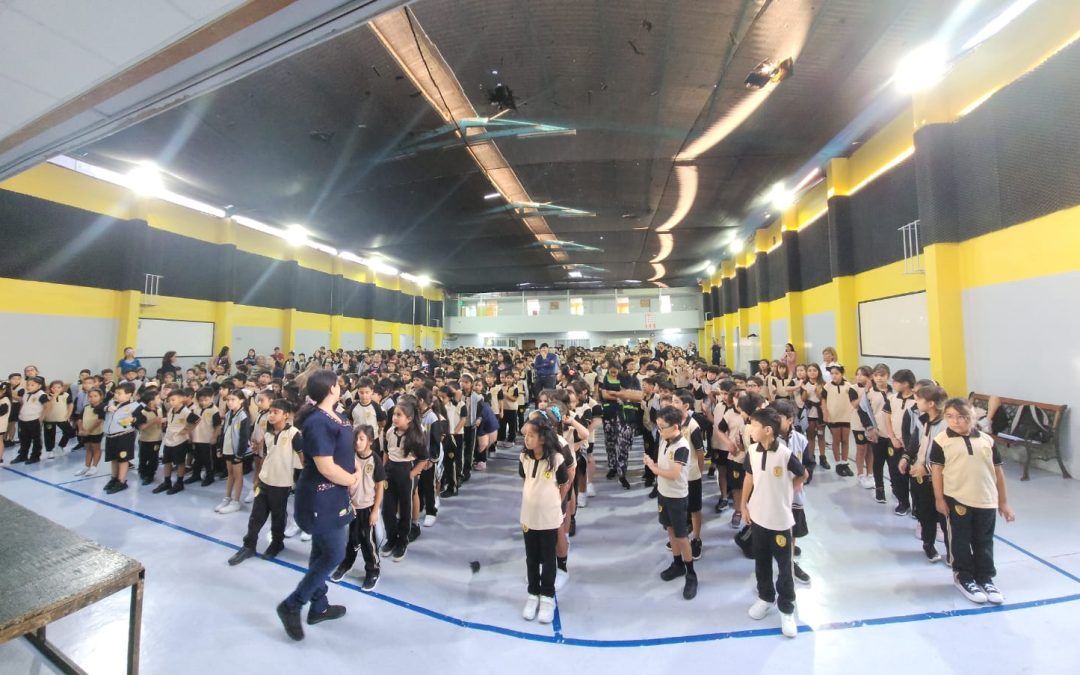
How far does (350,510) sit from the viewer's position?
2.64 metres

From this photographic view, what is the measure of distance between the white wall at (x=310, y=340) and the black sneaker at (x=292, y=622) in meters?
15.5

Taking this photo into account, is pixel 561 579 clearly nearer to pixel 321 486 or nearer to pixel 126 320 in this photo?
pixel 321 486

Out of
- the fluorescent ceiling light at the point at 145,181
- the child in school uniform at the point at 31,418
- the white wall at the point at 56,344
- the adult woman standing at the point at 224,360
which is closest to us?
the child in school uniform at the point at 31,418

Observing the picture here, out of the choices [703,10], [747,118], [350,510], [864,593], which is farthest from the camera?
[747,118]

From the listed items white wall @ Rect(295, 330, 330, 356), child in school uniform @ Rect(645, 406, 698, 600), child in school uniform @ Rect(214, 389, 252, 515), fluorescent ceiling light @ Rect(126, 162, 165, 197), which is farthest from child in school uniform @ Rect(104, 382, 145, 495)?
white wall @ Rect(295, 330, 330, 356)

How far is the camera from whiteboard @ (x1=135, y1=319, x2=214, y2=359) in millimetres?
10656

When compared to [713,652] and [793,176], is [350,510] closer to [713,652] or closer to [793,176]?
[713,652]

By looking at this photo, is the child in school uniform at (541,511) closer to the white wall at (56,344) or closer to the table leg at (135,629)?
the table leg at (135,629)

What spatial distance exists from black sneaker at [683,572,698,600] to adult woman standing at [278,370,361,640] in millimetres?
2425

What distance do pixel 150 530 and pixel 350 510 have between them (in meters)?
3.23

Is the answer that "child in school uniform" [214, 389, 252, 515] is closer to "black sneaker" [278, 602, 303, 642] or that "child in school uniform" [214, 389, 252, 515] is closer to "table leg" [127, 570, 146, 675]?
"black sneaker" [278, 602, 303, 642]

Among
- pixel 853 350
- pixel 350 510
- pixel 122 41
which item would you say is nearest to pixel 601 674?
pixel 350 510

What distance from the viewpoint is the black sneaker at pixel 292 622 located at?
2.52 m

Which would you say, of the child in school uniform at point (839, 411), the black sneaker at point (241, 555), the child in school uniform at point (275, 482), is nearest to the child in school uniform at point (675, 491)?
the child in school uniform at point (275, 482)
